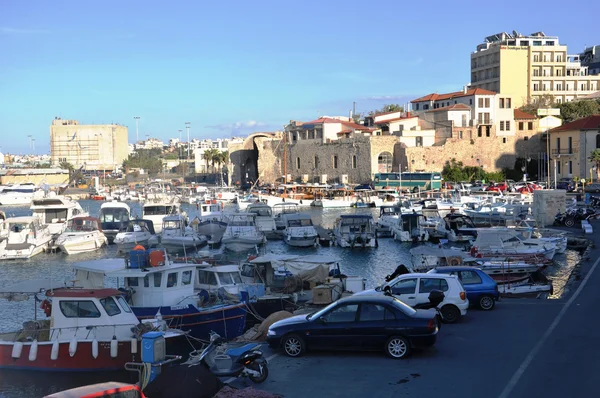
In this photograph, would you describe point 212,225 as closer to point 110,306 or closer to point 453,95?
point 110,306

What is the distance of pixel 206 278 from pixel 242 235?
1662cm

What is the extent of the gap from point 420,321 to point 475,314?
4.10m

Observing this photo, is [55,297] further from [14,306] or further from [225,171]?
[225,171]

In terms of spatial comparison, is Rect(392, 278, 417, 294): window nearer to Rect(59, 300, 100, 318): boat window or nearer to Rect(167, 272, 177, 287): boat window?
Rect(167, 272, 177, 287): boat window

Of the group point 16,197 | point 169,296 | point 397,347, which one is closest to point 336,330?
point 397,347

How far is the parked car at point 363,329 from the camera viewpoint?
11391 mm

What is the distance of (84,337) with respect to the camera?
13625 millimetres

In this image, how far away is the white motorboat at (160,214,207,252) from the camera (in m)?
33.9

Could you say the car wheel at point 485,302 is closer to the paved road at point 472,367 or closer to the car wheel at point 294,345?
the paved road at point 472,367

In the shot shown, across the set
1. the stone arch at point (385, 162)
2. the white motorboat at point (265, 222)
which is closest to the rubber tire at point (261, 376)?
the white motorboat at point (265, 222)

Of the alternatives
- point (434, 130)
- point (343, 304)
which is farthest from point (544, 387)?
point (434, 130)

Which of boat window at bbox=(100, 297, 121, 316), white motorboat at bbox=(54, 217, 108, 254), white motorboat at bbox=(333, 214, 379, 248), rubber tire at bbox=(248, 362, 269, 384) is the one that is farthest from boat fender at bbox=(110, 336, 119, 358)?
white motorboat at bbox=(333, 214, 379, 248)

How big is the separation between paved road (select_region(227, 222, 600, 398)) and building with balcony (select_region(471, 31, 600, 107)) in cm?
7297

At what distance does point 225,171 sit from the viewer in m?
105
